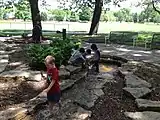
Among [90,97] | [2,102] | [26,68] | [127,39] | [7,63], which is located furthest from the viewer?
[127,39]

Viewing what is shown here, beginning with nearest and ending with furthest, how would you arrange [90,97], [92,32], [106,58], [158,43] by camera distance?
[90,97], [106,58], [158,43], [92,32]

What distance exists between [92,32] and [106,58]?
39.5 feet

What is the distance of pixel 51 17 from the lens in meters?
70.6

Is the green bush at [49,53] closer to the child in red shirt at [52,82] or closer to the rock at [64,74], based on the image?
the rock at [64,74]

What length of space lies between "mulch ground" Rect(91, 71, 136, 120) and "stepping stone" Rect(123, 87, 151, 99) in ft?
0.41

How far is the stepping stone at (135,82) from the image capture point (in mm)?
7723

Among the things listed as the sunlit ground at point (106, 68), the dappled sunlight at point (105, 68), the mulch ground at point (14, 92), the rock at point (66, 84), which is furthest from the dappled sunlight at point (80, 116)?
the dappled sunlight at point (105, 68)

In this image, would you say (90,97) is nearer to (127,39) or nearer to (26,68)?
(26,68)

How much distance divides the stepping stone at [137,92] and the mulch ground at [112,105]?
0.13 metres

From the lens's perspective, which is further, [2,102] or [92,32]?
[92,32]

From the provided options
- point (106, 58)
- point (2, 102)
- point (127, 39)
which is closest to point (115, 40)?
point (127, 39)

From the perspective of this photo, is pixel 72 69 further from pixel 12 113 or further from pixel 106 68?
pixel 12 113

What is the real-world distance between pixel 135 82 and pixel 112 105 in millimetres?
1620

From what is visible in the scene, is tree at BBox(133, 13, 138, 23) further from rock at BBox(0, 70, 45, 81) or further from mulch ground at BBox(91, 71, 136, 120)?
mulch ground at BBox(91, 71, 136, 120)
